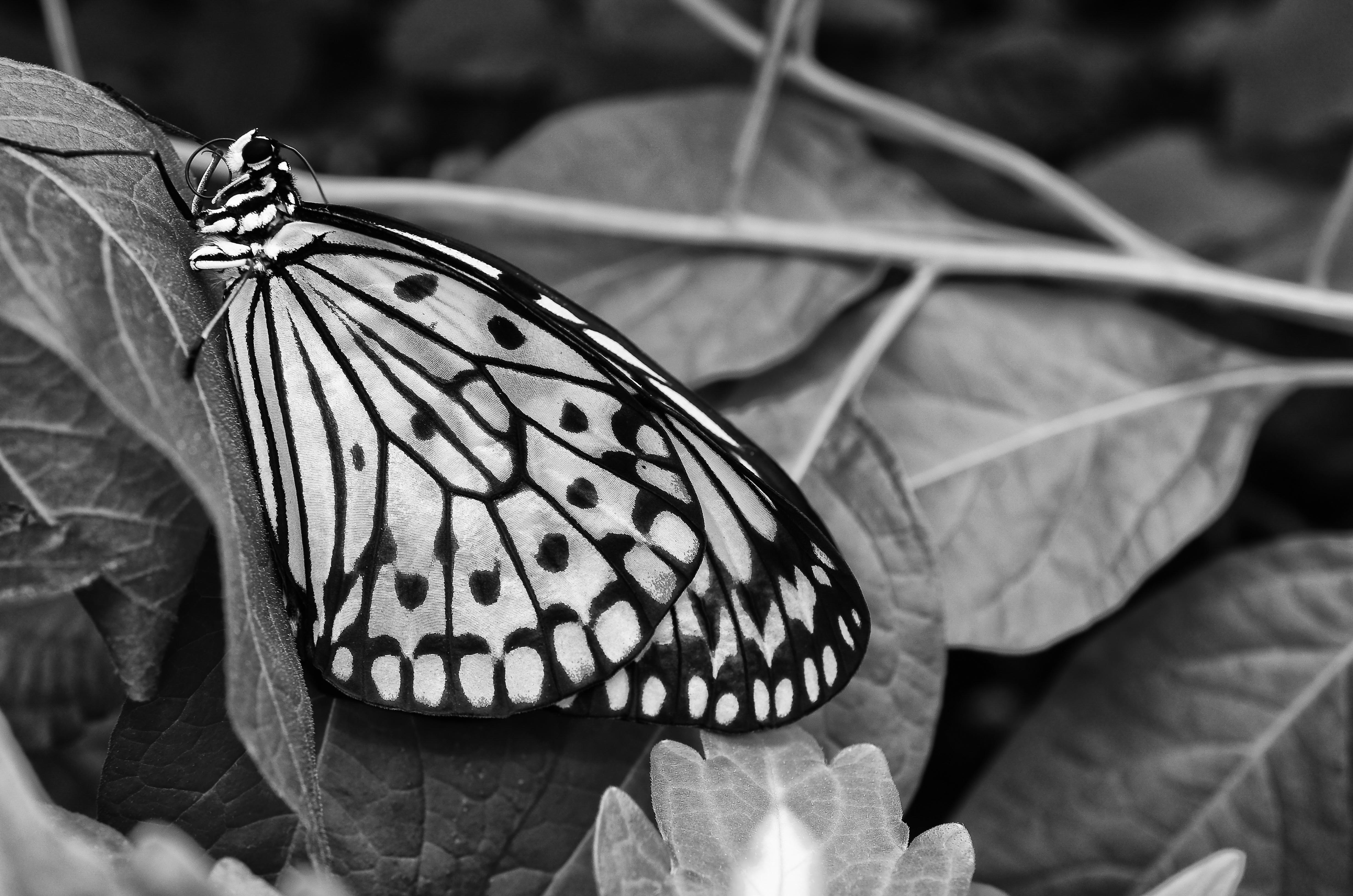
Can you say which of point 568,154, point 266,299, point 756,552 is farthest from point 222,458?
point 568,154

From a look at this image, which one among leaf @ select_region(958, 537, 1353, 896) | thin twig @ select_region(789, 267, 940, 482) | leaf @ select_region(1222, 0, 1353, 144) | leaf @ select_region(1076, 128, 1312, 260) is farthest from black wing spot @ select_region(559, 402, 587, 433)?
leaf @ select_region(1222, 0, 1353, 144)

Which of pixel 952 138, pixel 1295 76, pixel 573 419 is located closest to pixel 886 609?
pixel 573 419

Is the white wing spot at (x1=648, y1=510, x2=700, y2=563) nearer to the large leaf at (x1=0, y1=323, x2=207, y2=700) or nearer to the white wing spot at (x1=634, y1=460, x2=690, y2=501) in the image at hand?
the white wing spot at (x1=634, y1=460, x2=690, y2=501)

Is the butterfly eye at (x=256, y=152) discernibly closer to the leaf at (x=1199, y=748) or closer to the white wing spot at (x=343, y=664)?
the white wing spot at (x=343, y=664)

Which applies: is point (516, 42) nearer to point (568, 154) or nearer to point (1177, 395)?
point (568, 154)

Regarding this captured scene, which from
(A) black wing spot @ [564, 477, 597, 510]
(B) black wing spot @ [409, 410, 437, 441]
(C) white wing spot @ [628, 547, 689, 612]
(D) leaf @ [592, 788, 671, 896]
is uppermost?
(B) black wing spot @ [409, 410, 437, 441]

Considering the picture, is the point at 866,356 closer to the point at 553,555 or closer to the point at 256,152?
the point at 553,555

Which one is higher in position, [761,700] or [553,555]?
[553,555]
